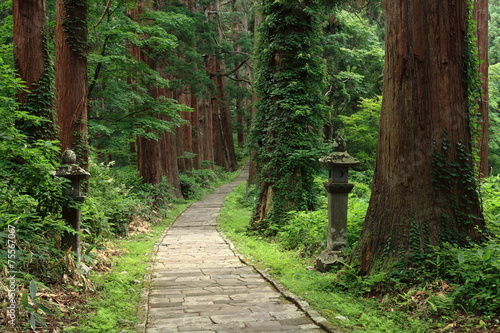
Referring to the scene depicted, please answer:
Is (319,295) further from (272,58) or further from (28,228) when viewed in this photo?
(272,58)

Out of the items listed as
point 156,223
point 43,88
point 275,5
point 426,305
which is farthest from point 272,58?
point 426,305

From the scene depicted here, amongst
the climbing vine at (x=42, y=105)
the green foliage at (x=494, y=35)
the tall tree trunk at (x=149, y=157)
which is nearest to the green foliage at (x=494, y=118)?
the green foliage at (x=494, y=35)

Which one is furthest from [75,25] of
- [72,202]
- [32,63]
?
[72,202]

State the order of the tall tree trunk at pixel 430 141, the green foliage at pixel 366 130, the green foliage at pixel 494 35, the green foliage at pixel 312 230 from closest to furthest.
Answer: the tall tree trunk at pixel 430 141 → the green foliage at pixel 312 230 → the green foliage at pixel 366 130 → the green foliage at pixel 494 35

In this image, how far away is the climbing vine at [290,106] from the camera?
11242 millimetres

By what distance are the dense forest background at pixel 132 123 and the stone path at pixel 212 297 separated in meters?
1.32

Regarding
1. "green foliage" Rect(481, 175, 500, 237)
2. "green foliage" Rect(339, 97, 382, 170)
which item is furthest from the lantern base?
"green foliage" Rect(339, 97, 382, 170)

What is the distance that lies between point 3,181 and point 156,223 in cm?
954

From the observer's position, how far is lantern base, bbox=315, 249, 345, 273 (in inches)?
288

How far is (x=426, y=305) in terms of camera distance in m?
4.91

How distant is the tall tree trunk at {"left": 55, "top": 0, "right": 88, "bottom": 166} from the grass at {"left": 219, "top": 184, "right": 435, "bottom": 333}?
15.7 feet

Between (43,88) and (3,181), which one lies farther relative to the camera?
(43,88)

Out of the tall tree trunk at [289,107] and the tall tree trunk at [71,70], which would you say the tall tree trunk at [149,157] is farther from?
the tall tree trunk at [71,70]

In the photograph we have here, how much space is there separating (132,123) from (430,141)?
11166 mm
